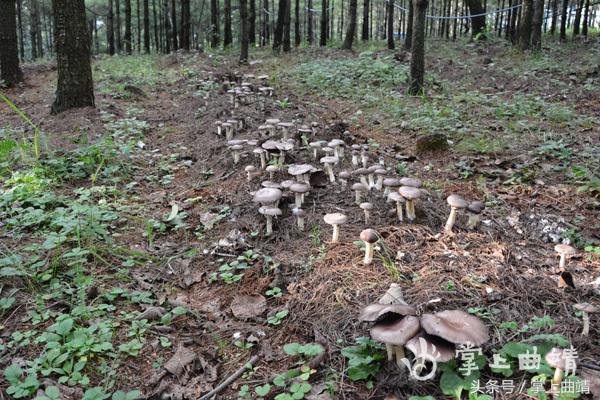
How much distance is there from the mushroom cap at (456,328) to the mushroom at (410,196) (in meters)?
1.74

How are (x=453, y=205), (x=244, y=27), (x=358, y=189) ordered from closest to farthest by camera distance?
1. (x=453, y=205)
2. (x=358, y=189)
3. (x=244, y=27)

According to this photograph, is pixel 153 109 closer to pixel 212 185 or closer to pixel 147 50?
pixel 212 185

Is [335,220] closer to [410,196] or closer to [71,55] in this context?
[410,196]

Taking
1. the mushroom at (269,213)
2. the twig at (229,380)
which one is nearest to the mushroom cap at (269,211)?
the mushroom at (269,213)

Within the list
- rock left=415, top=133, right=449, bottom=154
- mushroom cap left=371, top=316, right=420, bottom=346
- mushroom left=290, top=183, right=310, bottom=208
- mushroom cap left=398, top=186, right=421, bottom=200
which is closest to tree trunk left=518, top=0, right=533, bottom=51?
rock left=415, top=133, right=449, bottom=154

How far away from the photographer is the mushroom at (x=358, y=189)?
4938 millimetres

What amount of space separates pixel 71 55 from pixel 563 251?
9579 millimetres

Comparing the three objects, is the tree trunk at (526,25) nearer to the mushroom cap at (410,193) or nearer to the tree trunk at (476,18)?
the tree trunk at (476,18)

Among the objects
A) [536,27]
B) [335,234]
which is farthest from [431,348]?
[536,27]

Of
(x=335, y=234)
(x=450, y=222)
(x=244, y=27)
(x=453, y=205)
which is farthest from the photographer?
(x=244, y=27)

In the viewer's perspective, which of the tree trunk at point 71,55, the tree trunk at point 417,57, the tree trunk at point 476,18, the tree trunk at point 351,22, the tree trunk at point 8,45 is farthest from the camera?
the tree trunk at point 476,18

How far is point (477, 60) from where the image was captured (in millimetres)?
16281

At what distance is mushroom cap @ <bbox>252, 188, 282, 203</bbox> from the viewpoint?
15.3ft

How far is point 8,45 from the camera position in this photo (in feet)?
43.9
